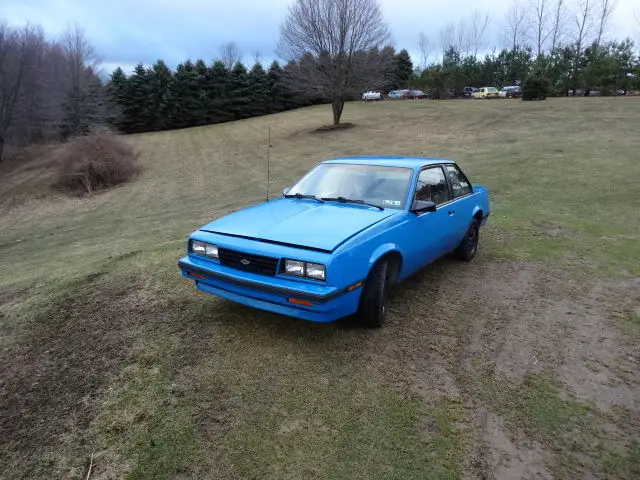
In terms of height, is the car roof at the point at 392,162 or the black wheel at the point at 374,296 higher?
the car roof at the point at 392,162

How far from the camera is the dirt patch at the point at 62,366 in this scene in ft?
9.20

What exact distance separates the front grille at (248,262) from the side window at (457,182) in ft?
9.34

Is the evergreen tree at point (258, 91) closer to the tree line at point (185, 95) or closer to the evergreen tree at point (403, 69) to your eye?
the tree line at point (185, 95)

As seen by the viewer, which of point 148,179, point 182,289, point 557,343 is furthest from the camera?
point 148,179

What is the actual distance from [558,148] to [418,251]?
14.7 m

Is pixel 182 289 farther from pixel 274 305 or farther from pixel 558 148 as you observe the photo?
pixel 558 148

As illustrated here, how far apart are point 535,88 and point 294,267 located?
38.3 metres

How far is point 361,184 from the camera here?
15.3ft

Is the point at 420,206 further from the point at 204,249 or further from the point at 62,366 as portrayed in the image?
the point at 62,366

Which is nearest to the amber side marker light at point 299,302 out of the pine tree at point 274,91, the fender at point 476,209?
the fender at point 476,209

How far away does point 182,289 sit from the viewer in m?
4.84

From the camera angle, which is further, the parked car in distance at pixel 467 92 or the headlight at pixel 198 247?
the parked car in distance at pixel 467 92

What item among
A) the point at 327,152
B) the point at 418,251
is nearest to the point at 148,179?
the point at 327,152

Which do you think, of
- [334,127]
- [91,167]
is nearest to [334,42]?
[334,127]
